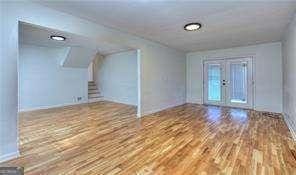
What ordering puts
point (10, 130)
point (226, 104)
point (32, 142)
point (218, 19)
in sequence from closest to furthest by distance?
point (10, 130) → point (32, 142) → point (218, 19) → point (226, 104)

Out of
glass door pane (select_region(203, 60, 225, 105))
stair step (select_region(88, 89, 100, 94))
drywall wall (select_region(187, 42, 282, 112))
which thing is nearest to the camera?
drywall wall (select_region(187, 42, 282, 112))

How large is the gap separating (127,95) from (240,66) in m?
4.60

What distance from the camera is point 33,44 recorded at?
5801 millimetres

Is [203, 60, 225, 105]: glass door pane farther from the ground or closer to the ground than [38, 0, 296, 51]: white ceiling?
closer to the ground

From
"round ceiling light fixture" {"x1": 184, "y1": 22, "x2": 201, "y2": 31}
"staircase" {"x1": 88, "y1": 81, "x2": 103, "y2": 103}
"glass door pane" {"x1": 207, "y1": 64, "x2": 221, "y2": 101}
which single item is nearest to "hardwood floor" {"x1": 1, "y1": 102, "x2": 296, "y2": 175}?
"round ceiling light fixture" {"x1": 184, "y1": 22, "x2": 201, "y2": 31}

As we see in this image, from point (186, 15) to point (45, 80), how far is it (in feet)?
18.8

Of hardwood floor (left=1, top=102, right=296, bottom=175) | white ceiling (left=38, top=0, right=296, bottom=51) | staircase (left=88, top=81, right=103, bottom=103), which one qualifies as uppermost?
white ceiling (left=38, top=0, right=296, bottom=51)

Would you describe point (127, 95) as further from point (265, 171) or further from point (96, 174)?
point (265, 171)

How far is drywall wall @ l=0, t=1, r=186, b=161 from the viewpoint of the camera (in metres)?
2.26

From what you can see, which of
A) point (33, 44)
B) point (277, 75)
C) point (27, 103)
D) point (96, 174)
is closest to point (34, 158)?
point (96, 174)

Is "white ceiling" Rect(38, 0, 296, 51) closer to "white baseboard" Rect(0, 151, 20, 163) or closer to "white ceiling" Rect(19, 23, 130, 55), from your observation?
"white ceiling" Rect(19, 23, 130, 55)

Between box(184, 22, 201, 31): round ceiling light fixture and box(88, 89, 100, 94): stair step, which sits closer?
box(184, 22, 201, 31): round ceiling light fixture

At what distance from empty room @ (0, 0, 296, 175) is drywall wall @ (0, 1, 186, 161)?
0.01 m

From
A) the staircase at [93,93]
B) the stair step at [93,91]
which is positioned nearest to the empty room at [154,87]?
the staircase at [93,93]
